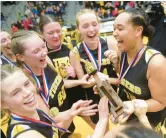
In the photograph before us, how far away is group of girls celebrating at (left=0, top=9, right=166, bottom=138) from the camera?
1530mm

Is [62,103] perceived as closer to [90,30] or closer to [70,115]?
[70,115]

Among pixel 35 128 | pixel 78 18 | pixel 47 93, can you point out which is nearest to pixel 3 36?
pixel 78 18

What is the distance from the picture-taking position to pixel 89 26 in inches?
100.0

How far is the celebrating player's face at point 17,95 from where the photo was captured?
149cm

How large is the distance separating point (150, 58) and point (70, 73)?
3.21 feet

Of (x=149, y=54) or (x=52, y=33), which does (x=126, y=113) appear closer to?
(x=149, y=54)

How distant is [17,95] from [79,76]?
114cm

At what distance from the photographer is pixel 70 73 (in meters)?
2.61

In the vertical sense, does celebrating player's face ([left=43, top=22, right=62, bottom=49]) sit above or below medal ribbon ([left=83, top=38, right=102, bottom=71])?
above

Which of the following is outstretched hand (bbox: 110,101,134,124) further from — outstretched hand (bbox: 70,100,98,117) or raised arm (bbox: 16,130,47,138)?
raised arm (bbox: 16,130,47,138)

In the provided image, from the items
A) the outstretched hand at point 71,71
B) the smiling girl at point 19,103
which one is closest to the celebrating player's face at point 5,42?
the outstretched hand at point 71,71

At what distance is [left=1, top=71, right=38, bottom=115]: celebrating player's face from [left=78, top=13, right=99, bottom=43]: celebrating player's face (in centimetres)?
112

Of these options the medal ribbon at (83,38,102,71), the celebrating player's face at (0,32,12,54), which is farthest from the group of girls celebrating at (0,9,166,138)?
the celebrating player's face at (0,32,12,54)

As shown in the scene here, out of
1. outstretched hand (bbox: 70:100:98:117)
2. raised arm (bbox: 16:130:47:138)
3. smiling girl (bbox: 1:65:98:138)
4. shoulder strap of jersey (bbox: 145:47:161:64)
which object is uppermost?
shoulder strap of jersey (bbox: 145:47:161:64)
